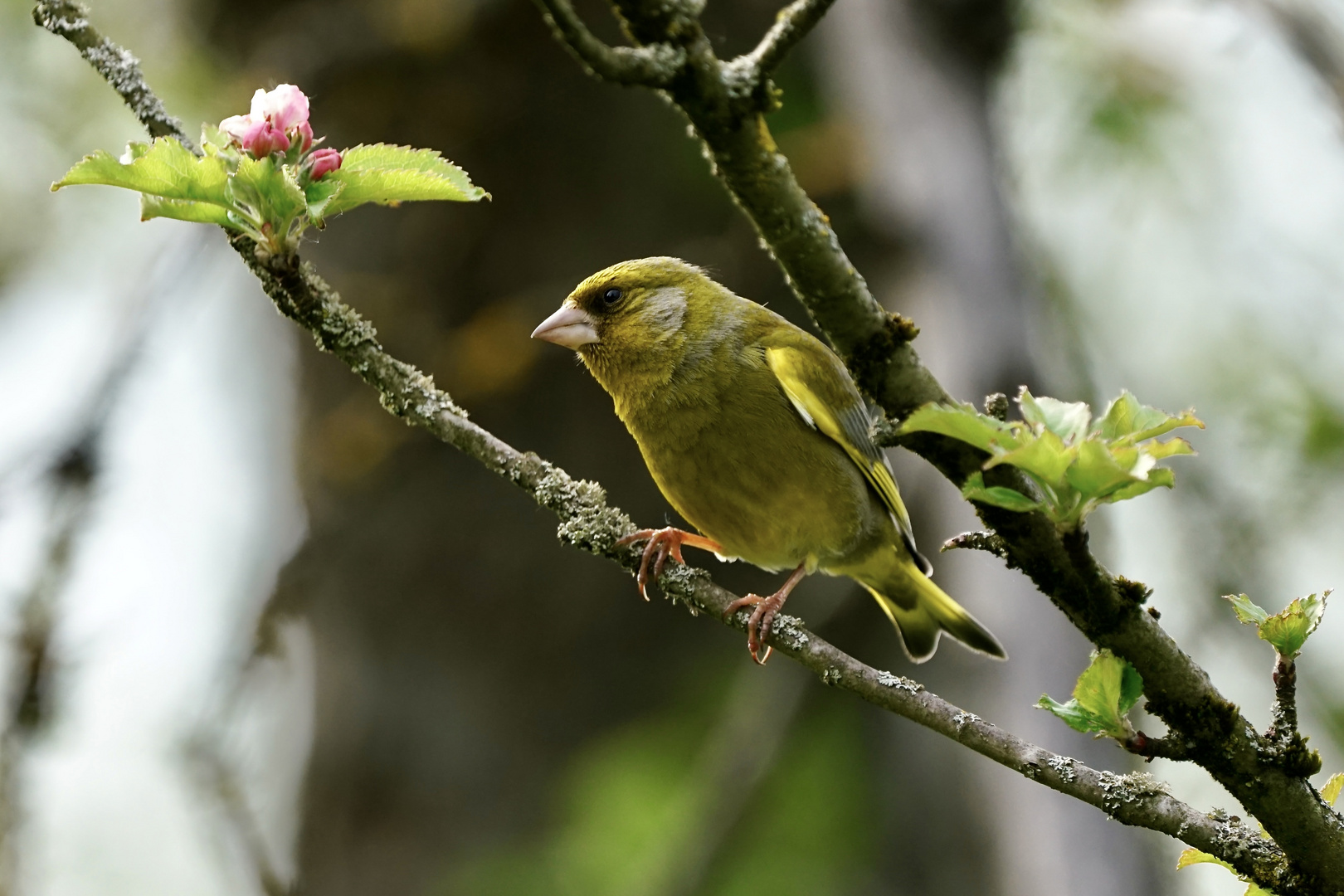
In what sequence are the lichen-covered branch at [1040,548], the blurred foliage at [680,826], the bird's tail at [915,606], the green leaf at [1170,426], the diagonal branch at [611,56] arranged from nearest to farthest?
the diagonal branch at [611,56], the green leaf at [1170,426], the lichen-covered branch at [1040,548], the bird's tail at [915,606], the blurred foliage at [680,826]

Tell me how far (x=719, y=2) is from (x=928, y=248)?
2.87 m

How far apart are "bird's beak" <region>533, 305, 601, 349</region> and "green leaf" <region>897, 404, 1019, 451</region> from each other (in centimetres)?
231

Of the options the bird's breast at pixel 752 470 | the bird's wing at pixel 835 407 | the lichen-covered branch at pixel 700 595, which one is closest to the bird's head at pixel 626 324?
the bird's breast at pixel 752 470

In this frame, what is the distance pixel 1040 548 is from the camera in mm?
1889

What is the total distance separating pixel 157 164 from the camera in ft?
6.01

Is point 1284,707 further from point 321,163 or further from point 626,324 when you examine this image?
point 626,324

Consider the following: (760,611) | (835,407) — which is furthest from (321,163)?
(835,407)

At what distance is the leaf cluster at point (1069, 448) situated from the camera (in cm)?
167

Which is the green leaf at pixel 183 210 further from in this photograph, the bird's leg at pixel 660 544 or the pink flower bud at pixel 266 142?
the bird's leg at pixel 660 544

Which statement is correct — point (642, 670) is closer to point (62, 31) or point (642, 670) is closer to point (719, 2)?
point (719, 2)

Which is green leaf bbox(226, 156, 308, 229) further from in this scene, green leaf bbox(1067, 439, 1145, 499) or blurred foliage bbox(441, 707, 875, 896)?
blurred foliage bbox(441, 707, 875, 896)

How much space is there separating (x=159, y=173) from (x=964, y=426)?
4.54 feet

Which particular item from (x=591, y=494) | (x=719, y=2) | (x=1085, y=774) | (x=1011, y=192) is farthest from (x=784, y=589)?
(x=719, y=2)

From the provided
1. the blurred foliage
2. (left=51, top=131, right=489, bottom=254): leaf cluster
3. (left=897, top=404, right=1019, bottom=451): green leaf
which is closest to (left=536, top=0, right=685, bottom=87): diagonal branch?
(left=51, top=131, right=489, bottom=254): leaf cluster
